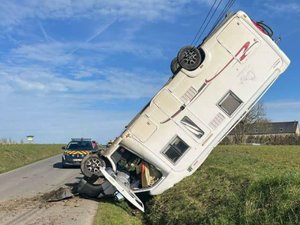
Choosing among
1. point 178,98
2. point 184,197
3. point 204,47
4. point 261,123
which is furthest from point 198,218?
point 261,123

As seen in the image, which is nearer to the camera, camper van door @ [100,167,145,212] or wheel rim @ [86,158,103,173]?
camper van door @ [100,167,145,212]

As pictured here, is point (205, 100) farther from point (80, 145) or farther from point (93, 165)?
point (80, 145)

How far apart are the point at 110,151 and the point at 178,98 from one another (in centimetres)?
235

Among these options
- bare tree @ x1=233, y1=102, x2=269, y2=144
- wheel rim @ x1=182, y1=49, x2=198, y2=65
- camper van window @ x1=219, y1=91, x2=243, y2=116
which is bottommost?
bare tree @ x1=233, y1=102, x2=269, y2=144

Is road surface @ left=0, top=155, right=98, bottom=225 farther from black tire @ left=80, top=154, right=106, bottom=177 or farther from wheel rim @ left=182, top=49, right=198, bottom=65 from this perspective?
wheel rim @ left=182, top=49, right=198, bottom=65

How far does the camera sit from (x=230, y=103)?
12.4 m

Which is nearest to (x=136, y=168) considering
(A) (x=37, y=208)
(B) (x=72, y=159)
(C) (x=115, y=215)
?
(C) (x=115, y=215)

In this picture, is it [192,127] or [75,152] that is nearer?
[192,127]

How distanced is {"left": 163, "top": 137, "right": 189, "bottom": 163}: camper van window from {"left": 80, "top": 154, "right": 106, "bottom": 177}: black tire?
1877mm

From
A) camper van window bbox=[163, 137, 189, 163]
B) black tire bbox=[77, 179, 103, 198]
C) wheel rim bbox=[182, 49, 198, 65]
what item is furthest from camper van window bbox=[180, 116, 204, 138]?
black tire bbox=[77, 179, 103, 198]

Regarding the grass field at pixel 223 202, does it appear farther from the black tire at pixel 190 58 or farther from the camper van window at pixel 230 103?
the black tire at pixel 190 58

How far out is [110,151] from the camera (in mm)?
12578

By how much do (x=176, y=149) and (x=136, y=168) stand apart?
144cm

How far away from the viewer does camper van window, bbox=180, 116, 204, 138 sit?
1227cm
